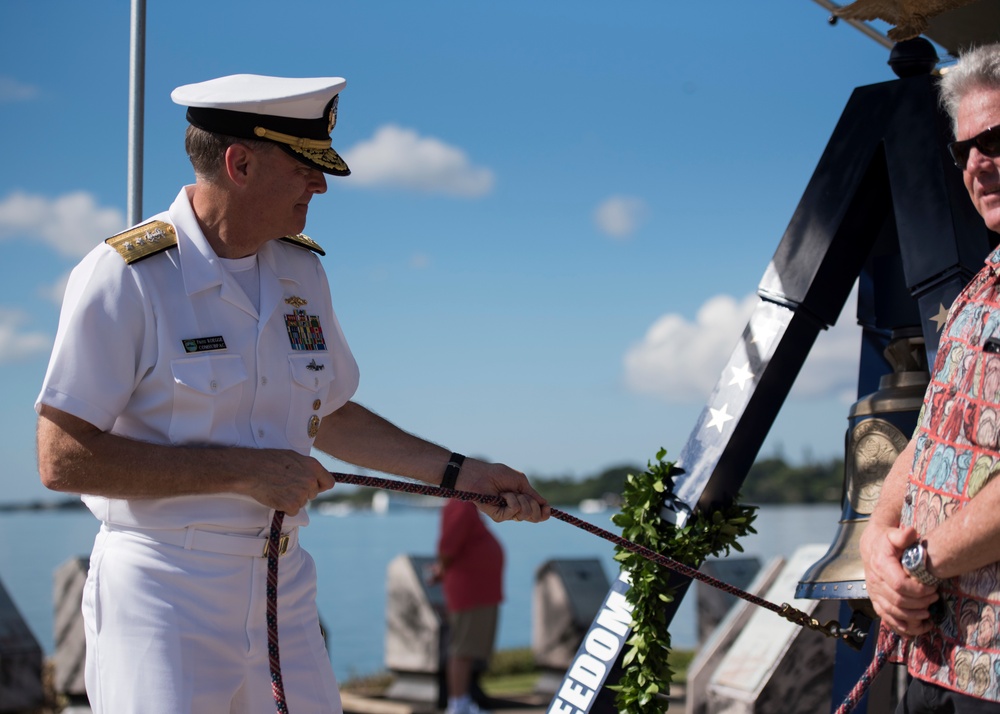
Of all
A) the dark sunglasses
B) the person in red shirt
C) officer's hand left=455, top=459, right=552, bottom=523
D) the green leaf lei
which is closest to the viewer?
the dark sunglasses

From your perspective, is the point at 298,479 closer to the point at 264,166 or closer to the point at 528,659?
the point at 264,166

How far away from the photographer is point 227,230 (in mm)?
2879

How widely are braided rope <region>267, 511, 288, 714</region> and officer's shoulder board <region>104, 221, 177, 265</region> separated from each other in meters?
0.65

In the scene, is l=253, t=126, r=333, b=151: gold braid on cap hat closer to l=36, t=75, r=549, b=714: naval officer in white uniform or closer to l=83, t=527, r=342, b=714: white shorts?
l=36, t=75, r=549, b=714: naval officer in white uniform

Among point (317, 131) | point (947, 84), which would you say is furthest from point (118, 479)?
point (947, 84)

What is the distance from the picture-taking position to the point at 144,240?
2.78m

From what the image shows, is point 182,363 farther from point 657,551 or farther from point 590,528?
point 657,551

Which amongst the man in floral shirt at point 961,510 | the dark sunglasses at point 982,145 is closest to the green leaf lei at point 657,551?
the man in floral shirt at point 961,510

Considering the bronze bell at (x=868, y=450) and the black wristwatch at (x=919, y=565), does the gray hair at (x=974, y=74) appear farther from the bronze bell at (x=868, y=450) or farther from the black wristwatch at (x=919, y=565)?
the bronze bell at (x=868, y=450)

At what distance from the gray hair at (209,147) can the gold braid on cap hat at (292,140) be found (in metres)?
0.02

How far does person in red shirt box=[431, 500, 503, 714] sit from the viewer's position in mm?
9266

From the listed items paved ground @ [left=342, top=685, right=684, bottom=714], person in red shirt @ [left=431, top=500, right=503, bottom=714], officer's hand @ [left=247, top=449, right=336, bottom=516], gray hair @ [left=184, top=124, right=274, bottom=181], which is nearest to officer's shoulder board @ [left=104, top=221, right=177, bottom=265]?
gray hair @ [left=184, top=124, right=274, bottom=181]

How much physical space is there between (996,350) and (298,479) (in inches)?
57.7

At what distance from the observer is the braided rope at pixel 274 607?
2656 mm
